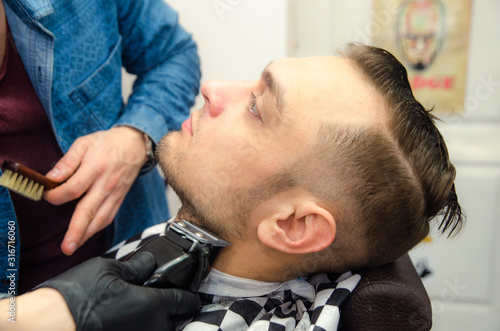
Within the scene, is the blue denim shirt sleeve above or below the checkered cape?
above

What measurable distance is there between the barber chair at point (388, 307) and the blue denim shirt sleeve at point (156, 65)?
2.58ft

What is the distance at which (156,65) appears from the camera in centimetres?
146

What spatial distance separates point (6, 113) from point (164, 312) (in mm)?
676

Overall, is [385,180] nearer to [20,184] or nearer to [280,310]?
[280,310]

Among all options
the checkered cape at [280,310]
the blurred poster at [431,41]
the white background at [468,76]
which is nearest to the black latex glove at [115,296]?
the checkered cape at [280,310]

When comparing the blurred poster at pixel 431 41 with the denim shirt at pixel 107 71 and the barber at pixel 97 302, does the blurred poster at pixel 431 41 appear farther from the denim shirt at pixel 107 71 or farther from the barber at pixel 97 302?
the barber at pixel 97 302

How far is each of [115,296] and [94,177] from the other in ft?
1.37

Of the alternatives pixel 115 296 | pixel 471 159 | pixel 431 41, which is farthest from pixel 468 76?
pixel 115 296

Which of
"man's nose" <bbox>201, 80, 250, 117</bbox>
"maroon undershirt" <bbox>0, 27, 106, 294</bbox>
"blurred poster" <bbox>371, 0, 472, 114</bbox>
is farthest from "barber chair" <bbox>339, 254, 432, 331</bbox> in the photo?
"blurred poster" <bbox>371, 0, 472, 114</bbox>

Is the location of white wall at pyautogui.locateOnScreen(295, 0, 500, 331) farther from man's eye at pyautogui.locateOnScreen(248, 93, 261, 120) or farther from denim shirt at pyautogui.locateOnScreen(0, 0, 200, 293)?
man's eye at pyautogui.locateOnScreen(248, 93, 261, 120)

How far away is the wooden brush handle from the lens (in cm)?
89

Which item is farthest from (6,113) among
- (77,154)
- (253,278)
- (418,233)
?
(418,233)

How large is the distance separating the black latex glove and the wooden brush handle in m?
0.28

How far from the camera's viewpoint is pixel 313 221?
985mm
